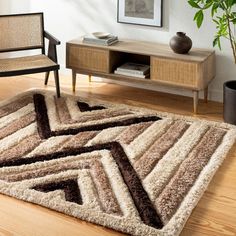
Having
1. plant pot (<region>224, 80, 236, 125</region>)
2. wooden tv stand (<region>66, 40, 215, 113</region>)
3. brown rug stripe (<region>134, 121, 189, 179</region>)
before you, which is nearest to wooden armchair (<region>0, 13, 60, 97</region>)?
wooden tv stand (<region>66, 40, 215, 113</region>)

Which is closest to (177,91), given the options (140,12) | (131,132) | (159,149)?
(140,12)

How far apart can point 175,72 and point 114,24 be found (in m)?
0.90

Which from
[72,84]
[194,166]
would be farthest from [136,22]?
[194,166]

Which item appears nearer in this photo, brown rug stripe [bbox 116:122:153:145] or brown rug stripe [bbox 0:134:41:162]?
brown rug stripe [bbox 0:134:41:162]

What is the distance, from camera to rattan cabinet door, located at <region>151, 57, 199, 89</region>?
142 inches

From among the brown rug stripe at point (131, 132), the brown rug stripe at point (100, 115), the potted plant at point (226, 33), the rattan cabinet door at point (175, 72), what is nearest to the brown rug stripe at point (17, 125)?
the brown rug stripe at point (100, 115)

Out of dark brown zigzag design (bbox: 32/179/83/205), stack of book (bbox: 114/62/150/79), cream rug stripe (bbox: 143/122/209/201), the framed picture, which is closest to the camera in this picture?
dark brown zigzag design (bbox: 32/179/83/205)

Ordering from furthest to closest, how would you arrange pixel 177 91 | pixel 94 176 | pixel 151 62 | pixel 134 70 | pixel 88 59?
pixel 177 91
pixel 88 59
pixel 134 70
pixel 151 62
pixel 94 176

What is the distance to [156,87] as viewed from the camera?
424cm

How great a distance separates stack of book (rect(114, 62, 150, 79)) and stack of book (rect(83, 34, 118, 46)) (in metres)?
0.23

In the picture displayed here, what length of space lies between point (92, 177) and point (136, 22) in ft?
6.12

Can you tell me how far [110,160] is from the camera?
9.52 ft

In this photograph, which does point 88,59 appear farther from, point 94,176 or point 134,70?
point 94,176

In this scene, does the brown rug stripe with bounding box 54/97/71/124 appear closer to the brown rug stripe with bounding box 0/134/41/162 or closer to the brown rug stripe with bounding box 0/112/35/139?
the brown rug stripe with bounding box 0/112/35/139
